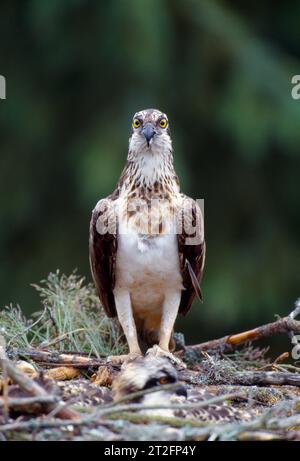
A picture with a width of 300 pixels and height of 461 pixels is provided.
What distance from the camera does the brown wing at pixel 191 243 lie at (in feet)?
22.1

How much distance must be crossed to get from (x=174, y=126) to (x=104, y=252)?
7315mm

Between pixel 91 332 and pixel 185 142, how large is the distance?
7.76m

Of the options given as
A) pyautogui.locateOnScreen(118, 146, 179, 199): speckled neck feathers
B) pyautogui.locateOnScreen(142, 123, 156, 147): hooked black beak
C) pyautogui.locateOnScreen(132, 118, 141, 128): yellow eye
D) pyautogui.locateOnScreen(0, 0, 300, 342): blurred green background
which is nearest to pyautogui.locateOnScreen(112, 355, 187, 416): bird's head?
pyautogui.locateOnScreen(118, 146, 179, 199): speckled neck feathers

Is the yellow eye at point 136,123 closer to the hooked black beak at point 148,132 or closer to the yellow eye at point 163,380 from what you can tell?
the hooked black beak at point 148,132

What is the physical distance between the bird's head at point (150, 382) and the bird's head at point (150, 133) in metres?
1.94

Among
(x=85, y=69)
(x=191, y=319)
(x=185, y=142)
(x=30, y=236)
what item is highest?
(x=85, y=69)

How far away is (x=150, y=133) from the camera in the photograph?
677 cm

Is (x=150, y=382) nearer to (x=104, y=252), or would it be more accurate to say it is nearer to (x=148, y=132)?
(x=104, y=252)

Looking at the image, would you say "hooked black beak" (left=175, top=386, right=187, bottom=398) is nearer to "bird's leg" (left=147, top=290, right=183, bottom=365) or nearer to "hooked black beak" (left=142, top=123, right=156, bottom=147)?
"bird's leg" (left=147, top=290, right=183, bottom=365)

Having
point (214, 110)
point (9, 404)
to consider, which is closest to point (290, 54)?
point (214, 110)

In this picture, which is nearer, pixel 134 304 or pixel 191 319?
pixel 134 304

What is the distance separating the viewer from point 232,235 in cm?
1396

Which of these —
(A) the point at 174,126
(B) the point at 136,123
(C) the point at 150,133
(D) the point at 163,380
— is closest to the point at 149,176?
(C) the point at 150,133

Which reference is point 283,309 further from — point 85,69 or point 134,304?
point 134,304
